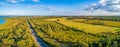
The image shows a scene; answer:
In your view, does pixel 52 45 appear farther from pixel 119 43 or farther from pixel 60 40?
pixel 119 43

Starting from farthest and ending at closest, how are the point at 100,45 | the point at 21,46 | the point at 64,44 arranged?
1. the point at 64,44
2. the point at 21,46
3. the point at 100,45

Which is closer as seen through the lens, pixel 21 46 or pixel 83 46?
pixel 83 46

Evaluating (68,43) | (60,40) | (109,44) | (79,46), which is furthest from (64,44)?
(109,44)

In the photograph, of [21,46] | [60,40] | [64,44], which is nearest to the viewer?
[21,46]

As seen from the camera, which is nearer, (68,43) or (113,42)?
A: (113,42)

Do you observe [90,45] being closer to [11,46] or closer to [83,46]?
[83,46]

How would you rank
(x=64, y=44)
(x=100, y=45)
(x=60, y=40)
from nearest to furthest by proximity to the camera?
(x=100, y=45), (x=64, y=44), (x=60, y=40)

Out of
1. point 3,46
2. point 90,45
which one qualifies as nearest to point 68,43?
point 90,45

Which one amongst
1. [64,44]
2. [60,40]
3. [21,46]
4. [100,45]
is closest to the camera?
[100,45]
